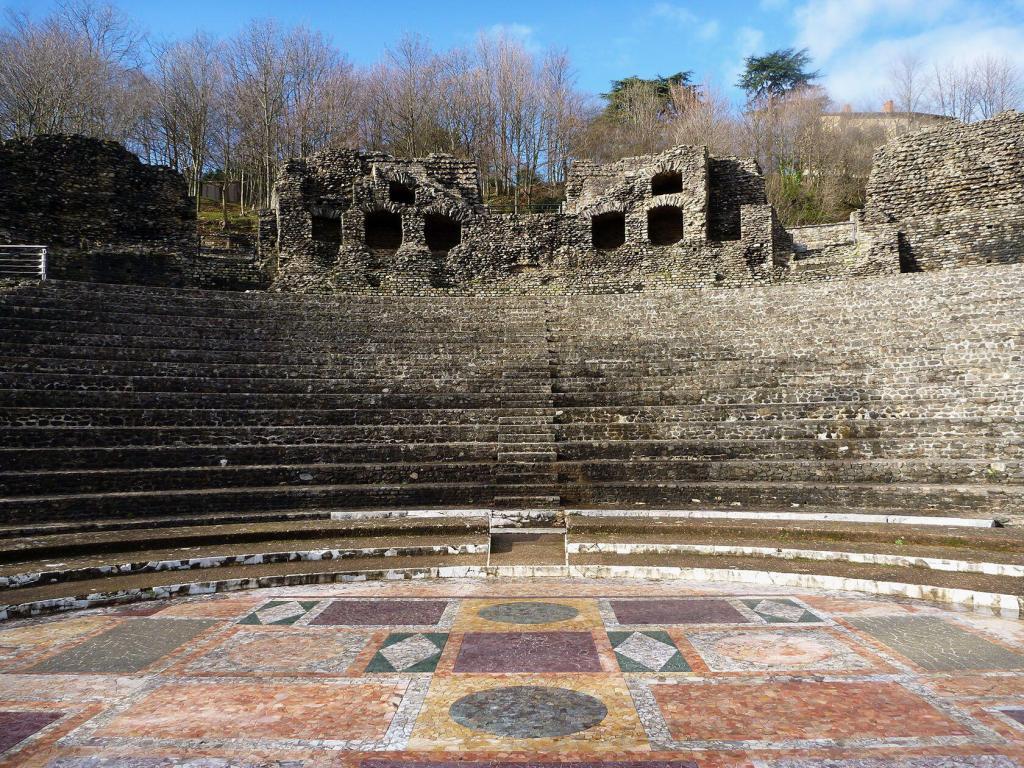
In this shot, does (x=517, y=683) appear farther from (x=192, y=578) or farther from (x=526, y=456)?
(x=526, y=456)

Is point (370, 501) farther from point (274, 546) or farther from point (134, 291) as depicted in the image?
point (134, 291)

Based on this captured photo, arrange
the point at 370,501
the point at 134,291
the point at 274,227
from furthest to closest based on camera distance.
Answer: the point at 274,227 < the point at 134,291 < the point at 370,501

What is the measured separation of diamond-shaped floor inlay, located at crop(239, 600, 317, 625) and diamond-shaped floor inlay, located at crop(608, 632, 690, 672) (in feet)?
8.36

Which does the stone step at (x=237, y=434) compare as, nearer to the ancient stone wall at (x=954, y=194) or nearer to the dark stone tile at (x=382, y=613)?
the dark stone tile at (x=382, y=613)

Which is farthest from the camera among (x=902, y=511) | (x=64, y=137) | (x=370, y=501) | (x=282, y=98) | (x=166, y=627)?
(x=282, y=98)

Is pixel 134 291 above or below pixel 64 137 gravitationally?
below

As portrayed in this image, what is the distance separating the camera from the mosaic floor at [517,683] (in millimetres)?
3027

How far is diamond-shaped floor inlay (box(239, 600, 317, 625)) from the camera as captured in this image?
16.6ft

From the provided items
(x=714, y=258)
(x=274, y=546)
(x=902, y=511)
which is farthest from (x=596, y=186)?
(x=274, y=546)

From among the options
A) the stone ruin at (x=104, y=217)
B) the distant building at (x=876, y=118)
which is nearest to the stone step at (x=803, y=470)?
the stone ruin at (x=104, y=217)

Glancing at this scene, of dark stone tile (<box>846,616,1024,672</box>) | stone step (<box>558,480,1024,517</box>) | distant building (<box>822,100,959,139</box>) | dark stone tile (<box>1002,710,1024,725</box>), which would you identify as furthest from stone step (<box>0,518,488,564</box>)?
distant building (<box>822,100,959,139</box>)

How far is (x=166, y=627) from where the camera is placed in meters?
4.90

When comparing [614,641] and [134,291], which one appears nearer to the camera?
[614,641]

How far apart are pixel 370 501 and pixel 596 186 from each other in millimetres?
14948
